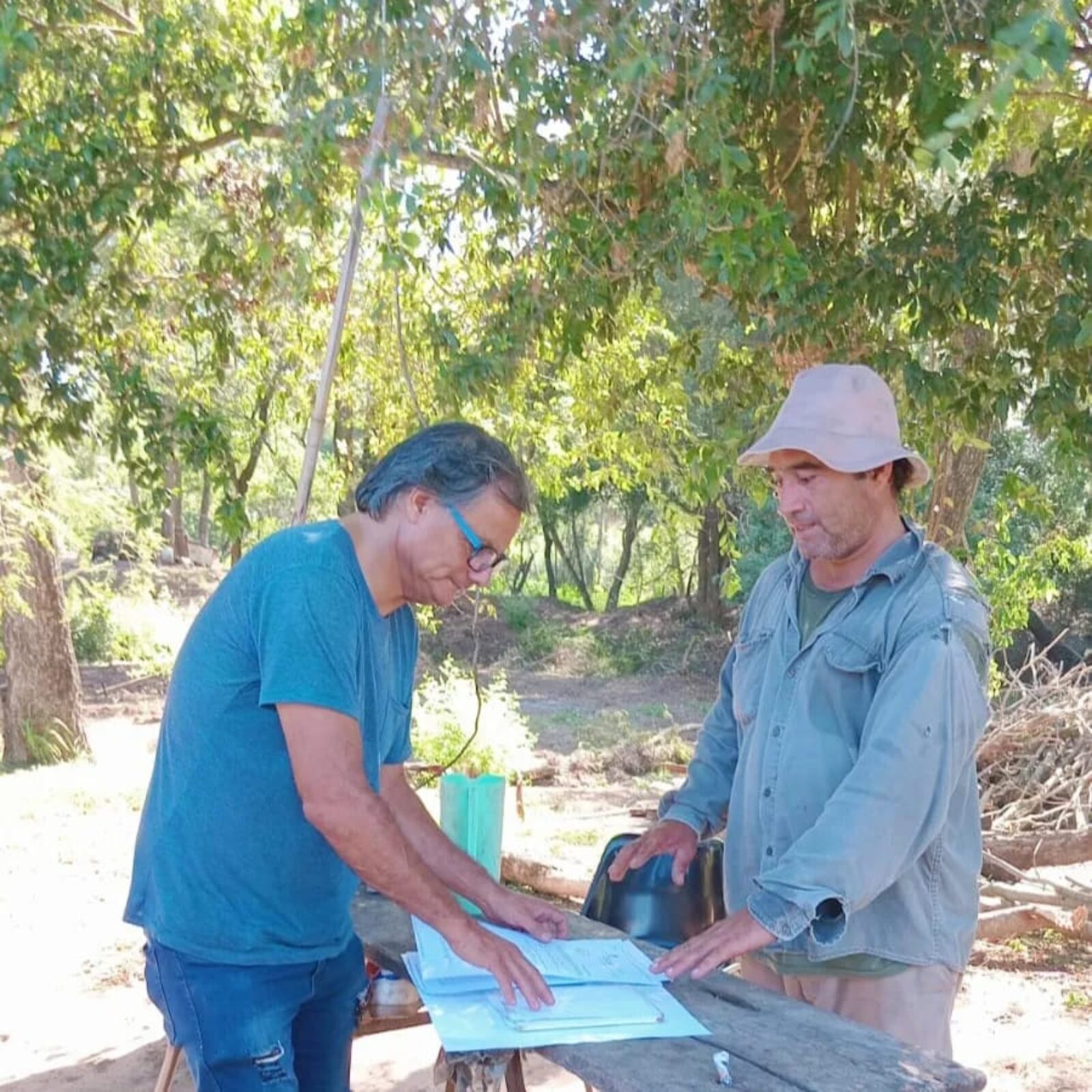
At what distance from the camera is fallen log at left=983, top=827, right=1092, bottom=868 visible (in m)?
6.45

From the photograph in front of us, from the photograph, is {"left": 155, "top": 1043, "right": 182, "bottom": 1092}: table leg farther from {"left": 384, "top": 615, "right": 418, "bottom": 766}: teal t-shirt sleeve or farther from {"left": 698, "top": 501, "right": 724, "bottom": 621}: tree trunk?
{"left": 698, "top": 501, "right": 724, "bottom": 621}: tree trunk

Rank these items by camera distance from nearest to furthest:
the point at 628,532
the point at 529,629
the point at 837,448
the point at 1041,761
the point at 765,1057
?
the point at 765,1057
the point at 837,448
the point at 1041,761
the point at 529,629
the point at 628,532

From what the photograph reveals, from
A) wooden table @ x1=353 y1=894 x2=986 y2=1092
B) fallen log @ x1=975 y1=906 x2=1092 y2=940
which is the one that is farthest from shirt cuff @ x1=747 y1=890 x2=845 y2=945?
fallen log @ x1=975 y1=906 x2=1092 y2=940

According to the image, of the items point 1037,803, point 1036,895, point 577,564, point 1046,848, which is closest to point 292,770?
point 1036,895

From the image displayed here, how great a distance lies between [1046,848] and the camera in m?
6.48

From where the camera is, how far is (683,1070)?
1.75 metres

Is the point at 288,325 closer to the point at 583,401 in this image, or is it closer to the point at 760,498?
the point at 583,401

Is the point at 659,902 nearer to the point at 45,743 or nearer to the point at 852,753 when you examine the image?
the point at 852,753

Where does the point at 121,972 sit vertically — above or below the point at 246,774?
below

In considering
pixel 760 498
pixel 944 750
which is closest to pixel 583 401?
pixel 760 498

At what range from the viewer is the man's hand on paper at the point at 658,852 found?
8.41ft

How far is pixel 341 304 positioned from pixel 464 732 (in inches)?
289

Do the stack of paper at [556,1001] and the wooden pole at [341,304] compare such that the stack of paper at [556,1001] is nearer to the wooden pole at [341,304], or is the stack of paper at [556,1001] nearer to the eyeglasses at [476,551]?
the eyeglasses at [476,551]

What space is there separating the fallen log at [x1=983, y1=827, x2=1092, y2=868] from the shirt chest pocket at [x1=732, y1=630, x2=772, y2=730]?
4.35 metres
